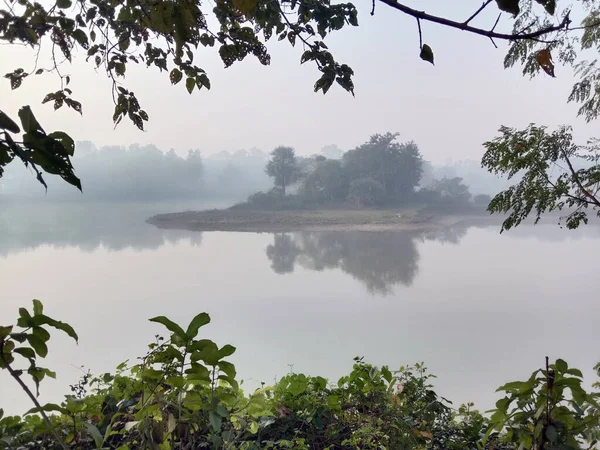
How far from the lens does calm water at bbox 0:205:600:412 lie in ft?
4.76

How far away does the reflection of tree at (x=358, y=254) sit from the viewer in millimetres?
1699

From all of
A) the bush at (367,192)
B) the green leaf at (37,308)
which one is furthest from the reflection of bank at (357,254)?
the green leaf at (37,308)

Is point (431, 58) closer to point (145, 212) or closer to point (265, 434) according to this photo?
point (265, 434)

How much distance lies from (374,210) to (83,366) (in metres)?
1.27

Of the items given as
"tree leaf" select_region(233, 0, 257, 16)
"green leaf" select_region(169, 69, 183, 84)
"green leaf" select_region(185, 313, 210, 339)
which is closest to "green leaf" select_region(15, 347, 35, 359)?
"green leaf" select_region(185, 313, 210, 339)

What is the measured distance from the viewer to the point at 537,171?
1.12m

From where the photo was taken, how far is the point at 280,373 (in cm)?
145

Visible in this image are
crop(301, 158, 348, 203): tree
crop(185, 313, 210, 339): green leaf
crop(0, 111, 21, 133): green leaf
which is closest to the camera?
crop(0, 111, 21, 133): green leaf

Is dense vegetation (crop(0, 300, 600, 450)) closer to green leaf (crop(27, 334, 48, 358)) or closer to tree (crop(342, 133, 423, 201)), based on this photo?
green leaf (crop(27, 334, 48, 358))

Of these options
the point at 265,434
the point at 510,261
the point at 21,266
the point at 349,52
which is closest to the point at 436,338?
the point at 510,261

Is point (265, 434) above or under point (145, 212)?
under

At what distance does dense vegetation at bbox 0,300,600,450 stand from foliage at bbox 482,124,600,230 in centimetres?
45

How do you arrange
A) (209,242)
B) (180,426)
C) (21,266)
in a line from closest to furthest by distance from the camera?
(180,426)
(21,266)
(209,242)

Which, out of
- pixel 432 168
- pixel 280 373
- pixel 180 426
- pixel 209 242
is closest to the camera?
pixel 180 426
